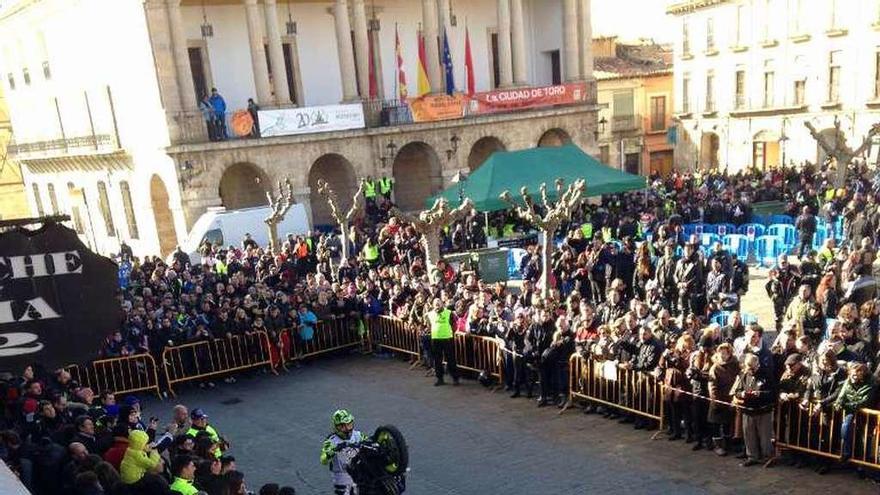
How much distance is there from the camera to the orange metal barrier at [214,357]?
1320cm

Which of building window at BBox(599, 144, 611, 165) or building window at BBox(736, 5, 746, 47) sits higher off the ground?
building window at BBox(736, 5, 746, 47)

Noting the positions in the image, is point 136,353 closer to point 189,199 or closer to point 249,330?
point 249,330

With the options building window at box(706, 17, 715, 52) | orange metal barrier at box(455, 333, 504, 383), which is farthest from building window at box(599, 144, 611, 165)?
orange metal barrier at box(455, 333, 504, 383)

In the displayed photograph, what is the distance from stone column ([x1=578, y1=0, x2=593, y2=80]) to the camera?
3275 centimetres

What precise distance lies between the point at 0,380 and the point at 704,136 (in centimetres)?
4008

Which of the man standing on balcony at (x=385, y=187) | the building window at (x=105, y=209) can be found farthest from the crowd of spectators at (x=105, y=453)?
the building window at (x=105, y=209)

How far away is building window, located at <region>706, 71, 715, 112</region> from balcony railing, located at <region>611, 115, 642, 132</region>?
5388 millimetres

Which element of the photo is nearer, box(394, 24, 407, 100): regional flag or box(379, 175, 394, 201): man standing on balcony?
box(379, 175, 394, 201): man standing on balcony

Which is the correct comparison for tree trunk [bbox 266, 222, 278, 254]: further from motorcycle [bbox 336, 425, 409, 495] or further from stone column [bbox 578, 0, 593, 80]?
stone column [bbox 578, 0, 593, 80]

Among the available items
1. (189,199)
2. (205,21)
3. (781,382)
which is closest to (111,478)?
(781,382)

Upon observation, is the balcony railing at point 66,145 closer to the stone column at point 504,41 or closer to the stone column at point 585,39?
the stone column at point 504,41

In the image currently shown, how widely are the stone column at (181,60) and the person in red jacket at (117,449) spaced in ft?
63.9

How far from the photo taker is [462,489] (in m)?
8.71

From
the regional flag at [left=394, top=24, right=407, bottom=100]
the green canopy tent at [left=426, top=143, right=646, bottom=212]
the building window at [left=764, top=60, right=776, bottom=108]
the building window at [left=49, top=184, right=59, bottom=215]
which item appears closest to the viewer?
the green canopy tent at [left=426, top=143, right=646, bottom=212]
